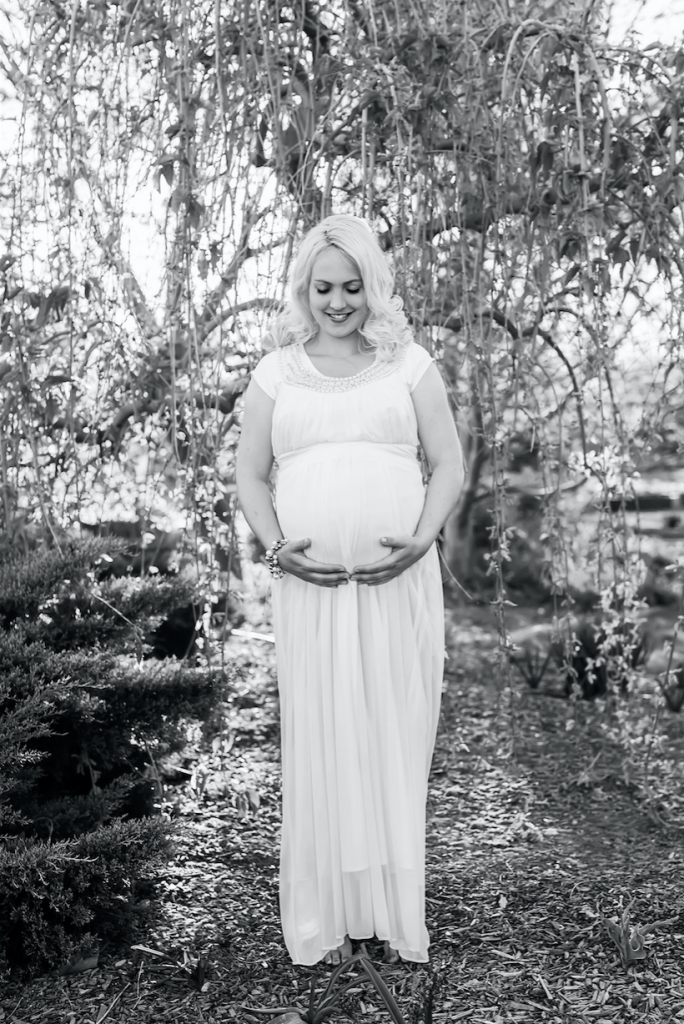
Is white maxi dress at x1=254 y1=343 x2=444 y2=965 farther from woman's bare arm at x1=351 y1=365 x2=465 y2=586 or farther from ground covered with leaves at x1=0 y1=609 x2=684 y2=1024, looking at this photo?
ground covered with leaves at x1=0 y1=609 x2=684 y2=1024

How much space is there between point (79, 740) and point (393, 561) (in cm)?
103

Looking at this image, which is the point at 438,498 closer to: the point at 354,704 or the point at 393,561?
the point at 393,561

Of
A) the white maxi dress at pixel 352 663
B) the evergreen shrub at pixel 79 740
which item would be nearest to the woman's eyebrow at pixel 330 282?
the white maxi dress at pixel 352 663

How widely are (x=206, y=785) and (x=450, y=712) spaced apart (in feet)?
4.33

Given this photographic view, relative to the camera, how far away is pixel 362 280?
7.67 feet

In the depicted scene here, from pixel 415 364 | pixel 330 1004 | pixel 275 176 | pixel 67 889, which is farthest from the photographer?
pixel 275 176

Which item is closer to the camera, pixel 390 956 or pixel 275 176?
pixel 390 956

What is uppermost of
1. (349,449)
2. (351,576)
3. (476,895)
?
(349,449)

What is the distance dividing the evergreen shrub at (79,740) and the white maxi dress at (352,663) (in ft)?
1.40

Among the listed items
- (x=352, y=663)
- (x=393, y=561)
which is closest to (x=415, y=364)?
(x=393, y=561)

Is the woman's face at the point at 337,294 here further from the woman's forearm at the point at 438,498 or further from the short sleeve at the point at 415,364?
the woman's forearm at the point at 438,498

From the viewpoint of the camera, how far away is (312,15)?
9.75 feet

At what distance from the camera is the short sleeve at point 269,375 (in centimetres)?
242

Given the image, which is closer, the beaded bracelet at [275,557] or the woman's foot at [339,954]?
the beaded bracelet at [275,557]
